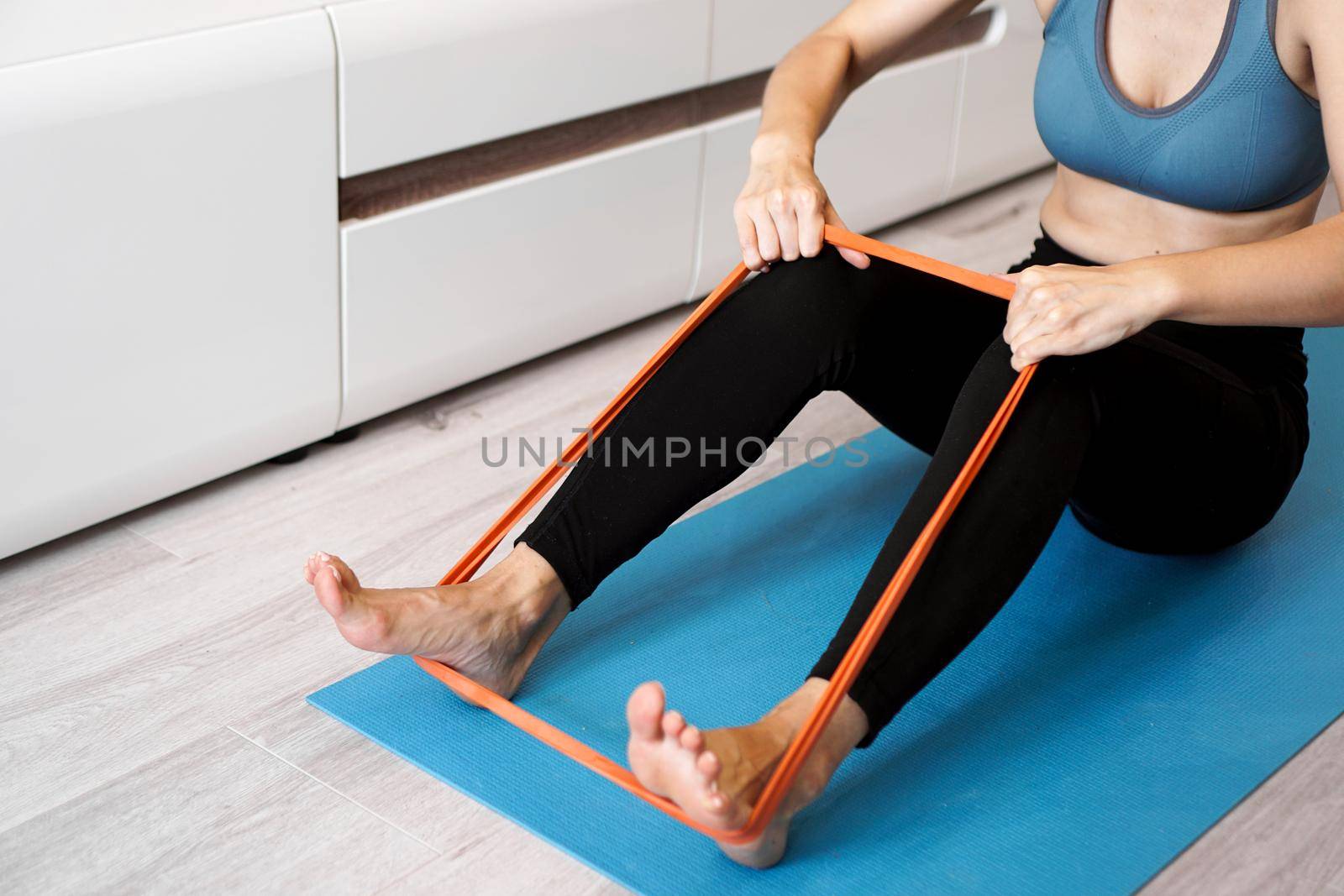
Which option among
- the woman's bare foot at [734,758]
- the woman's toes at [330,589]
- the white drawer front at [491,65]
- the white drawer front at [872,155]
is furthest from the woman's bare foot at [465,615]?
the white drawer front at [872,155]

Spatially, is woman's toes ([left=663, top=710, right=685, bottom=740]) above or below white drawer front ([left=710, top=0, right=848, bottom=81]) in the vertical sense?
below

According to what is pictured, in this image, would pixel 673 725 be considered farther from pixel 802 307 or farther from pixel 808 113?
pixel 808 113

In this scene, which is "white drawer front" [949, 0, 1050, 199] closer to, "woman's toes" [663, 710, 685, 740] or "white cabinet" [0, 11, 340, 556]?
"white cabinet" [0, 11, 340, 556]

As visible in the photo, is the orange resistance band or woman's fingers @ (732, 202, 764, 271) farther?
woman's fingers @ (732, 202, 764, 271)

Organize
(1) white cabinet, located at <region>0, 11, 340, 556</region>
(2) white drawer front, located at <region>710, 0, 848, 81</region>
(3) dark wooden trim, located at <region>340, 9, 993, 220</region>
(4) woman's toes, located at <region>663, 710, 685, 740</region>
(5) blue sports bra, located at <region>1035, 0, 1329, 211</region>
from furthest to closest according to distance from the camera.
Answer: (2) white drawer front, located at <region>710, 0, 848, 81</region>
(3) dark wooden trim, located at <region>340, 9, 993, 220</region>
(1) white cabinet, located at <region>0, 11, 340, 556</region>
(5) blue sports bra, located at <region>1035, 0, 1329, 211</region>
(4) woman's toes, located at <region>663, 710, 685, 740</region>

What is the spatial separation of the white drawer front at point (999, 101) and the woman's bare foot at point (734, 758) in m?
1.63

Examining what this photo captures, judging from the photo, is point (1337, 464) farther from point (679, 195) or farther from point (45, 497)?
point (45, 497)

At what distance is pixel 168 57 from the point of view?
4.42 feet

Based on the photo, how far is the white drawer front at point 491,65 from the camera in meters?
1.54

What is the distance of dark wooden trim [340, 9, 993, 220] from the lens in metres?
1.64

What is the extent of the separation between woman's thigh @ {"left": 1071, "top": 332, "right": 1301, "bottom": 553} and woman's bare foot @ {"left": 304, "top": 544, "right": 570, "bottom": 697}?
0.47 metres

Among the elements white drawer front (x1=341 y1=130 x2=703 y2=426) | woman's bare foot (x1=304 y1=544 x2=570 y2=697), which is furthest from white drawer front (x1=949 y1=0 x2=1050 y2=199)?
woman's bare foot (x1=304 y1=544 x2=570 y2=697)

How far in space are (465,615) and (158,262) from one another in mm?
524

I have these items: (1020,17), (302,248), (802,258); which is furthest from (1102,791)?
(1020,17)
